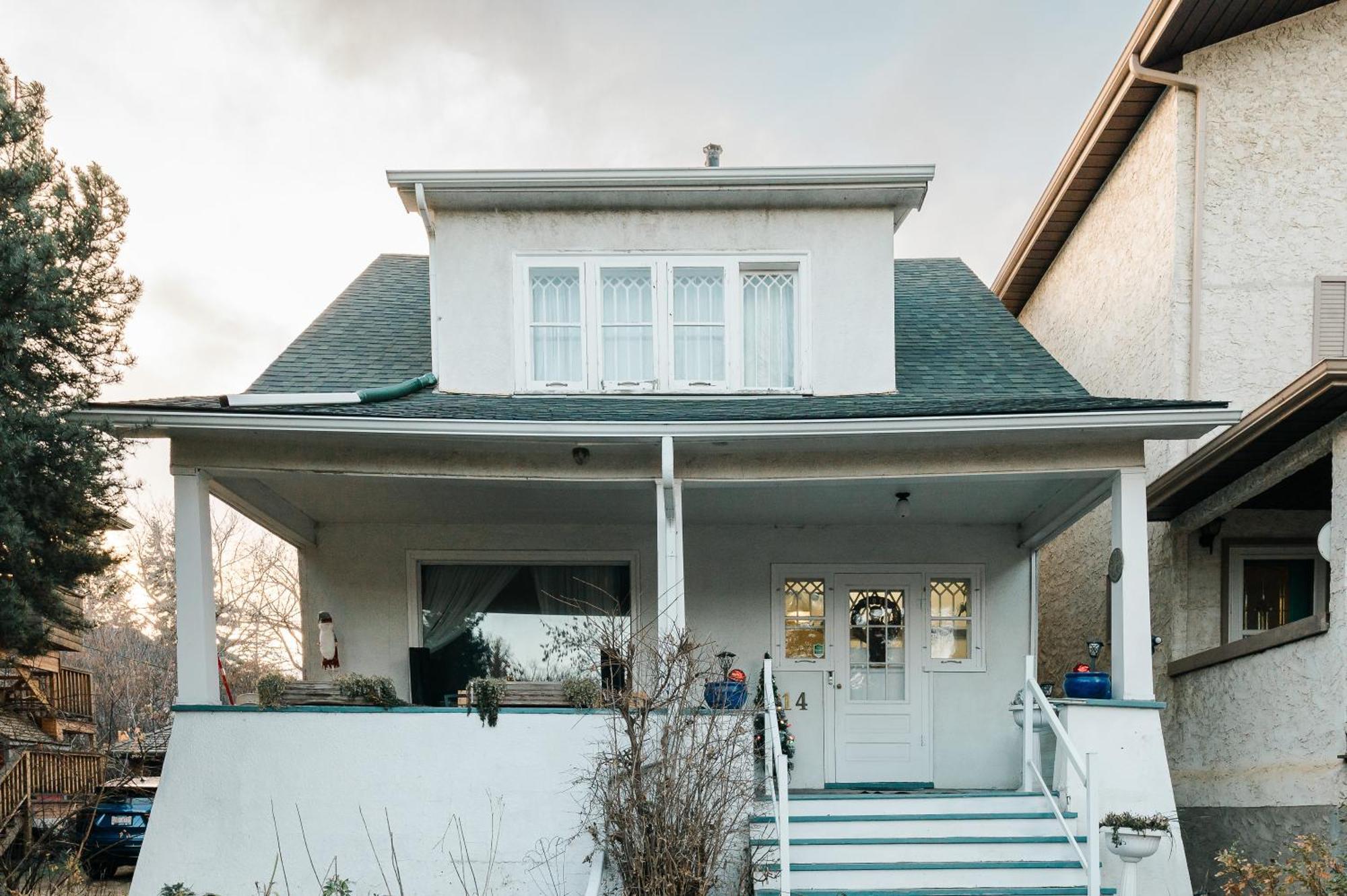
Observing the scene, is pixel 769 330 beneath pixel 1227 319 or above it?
beneath

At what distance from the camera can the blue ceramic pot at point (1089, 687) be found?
755 cm

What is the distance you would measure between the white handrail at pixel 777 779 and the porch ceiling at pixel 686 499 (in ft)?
5.60

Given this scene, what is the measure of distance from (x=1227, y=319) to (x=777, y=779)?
6.74m

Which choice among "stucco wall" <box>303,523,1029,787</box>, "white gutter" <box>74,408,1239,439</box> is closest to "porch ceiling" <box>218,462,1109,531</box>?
"stucco wall" <box>303,523,1029,787</box>

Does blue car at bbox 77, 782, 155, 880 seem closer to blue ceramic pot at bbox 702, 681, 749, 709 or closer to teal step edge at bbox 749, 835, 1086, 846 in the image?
blue ceramic pot at bbox 702, 681, 749, 709

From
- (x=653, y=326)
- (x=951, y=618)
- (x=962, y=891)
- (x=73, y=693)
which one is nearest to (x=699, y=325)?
(x=653, y=326)

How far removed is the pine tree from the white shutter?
10.7 meters

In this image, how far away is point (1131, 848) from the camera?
6.52 m

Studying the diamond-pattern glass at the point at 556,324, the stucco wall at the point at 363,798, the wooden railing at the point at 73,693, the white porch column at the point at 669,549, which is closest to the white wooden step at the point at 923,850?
the stucco wall at the point at 363,798

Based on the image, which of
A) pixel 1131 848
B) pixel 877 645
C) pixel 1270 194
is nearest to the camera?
pixel 1131 848

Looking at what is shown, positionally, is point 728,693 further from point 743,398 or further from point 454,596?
point 454,596

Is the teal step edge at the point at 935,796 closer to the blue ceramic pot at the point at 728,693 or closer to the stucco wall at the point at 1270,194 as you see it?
the blue ceramic pot at the point at 728,693

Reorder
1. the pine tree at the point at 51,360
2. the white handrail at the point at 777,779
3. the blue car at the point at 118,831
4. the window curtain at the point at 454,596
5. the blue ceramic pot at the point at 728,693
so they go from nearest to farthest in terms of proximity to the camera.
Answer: the white handrail at the point at 777,779 → the blue ceramic pot at the point at 728,693 → the pine tree at the point at 51,360 → the window curtain at the point at 454,596 → the blue car at the point at 118,831

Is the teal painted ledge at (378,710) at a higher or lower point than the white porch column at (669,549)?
lower
